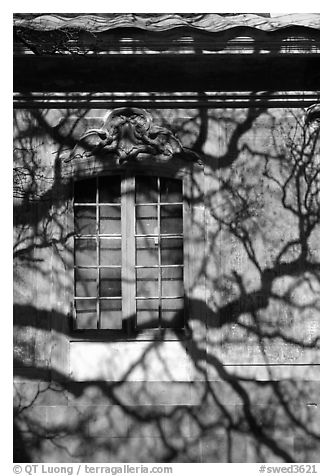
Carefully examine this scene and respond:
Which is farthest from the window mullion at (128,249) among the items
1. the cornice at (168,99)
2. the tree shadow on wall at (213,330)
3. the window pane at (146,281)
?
the cornice at (168,99)

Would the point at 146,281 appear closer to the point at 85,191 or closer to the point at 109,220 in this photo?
the point at 109,220

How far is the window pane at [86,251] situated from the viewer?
24.6 ft

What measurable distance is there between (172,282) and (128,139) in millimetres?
1833

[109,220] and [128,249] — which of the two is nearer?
[128,249]

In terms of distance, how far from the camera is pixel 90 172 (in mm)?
7383

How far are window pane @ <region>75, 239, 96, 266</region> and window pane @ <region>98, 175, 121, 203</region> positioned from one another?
0.54 metres

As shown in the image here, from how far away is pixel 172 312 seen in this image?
7441mm

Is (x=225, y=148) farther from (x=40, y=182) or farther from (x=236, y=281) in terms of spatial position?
(x=40, y=182)

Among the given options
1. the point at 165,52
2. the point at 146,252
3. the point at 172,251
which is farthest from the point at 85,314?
the point at 165,52

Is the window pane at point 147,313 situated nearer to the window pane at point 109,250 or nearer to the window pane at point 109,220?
the window pane at point 109,250

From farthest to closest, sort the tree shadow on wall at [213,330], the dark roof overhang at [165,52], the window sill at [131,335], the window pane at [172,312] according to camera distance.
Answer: the window pane at [172,312], the window sill at [131,335], the tree shadow on wall at [213,330], the dark roof overhang at [165,52]

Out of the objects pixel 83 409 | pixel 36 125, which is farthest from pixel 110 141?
pixel 83 409

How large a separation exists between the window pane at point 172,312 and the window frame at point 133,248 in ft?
0.33

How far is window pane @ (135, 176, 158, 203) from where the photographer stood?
7.49m
